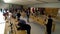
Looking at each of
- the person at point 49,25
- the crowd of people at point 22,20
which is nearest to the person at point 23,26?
the crowd of people at point 22,20

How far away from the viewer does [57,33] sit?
2.24ft

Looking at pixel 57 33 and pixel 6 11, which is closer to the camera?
pixel 57 33

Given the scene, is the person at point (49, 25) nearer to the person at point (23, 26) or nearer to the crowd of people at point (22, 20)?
the crowd of people at point (22, 20)

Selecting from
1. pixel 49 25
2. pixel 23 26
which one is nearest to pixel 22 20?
pixel 23 26

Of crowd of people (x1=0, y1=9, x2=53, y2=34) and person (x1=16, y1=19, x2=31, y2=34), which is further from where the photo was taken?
person (x1=16, y1=19, x2=31, y2=34)

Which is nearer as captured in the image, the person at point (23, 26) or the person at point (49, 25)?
the person at point (49, 25)

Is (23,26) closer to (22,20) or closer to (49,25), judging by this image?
(22,20)

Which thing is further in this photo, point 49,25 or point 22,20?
point 22,20

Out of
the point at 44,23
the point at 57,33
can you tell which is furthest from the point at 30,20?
the point at 57,33

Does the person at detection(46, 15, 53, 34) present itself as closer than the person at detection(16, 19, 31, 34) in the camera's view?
Yes

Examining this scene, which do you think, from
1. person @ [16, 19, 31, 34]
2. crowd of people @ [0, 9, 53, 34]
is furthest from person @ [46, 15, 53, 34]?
person @ [16, 19, 31, 34]

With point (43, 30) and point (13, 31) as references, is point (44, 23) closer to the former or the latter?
point (43, 30)

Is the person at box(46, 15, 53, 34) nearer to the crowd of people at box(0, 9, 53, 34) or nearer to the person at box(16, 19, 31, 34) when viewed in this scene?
the crowd of people at box(0, 9, 53, 34)

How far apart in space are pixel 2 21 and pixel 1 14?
0.30 ft
